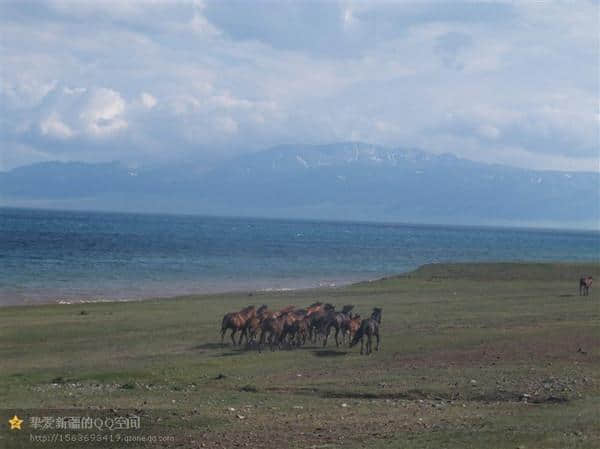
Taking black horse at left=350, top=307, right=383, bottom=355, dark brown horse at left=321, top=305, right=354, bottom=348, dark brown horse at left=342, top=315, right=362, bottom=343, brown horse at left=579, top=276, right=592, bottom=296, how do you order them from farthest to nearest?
brown horse at left=579, top=276, right=592, bottom=296 < dark brown horse at left=321, top=305, right=354, bottom=348 < dark brown horse at left=342, top=315, right=362, bottom=343 < black horse at left=350, top=307, right=383, bottom=355

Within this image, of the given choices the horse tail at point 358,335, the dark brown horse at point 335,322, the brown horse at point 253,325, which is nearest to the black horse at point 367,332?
the horse tail at point 358,335

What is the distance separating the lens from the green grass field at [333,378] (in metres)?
13.7

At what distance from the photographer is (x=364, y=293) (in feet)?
145

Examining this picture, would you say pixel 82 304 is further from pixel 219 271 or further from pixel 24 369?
pixel 219 271

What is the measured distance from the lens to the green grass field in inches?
539

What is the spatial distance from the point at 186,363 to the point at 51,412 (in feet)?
23.5


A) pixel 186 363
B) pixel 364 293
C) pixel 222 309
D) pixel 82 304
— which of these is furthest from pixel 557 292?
pixel 186 363

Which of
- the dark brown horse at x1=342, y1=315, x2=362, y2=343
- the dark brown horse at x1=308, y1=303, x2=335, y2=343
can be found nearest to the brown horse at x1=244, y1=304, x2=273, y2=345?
the dark brown horse at x1=308, y1=303, x2=335, y2=343

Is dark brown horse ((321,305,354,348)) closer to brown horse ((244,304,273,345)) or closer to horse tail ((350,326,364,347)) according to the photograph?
horse tail ((350,326,364,347))

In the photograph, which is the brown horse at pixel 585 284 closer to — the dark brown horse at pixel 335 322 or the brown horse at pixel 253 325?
the dark brown horse at pixel 335 322

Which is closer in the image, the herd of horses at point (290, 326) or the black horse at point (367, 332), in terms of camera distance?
the black horse at point (367, 332)

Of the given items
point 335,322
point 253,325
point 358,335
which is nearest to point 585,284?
point 335,322

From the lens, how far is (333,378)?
1911 centimetres

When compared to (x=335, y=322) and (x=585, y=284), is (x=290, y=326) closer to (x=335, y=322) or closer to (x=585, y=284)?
(x=335, y=322)
